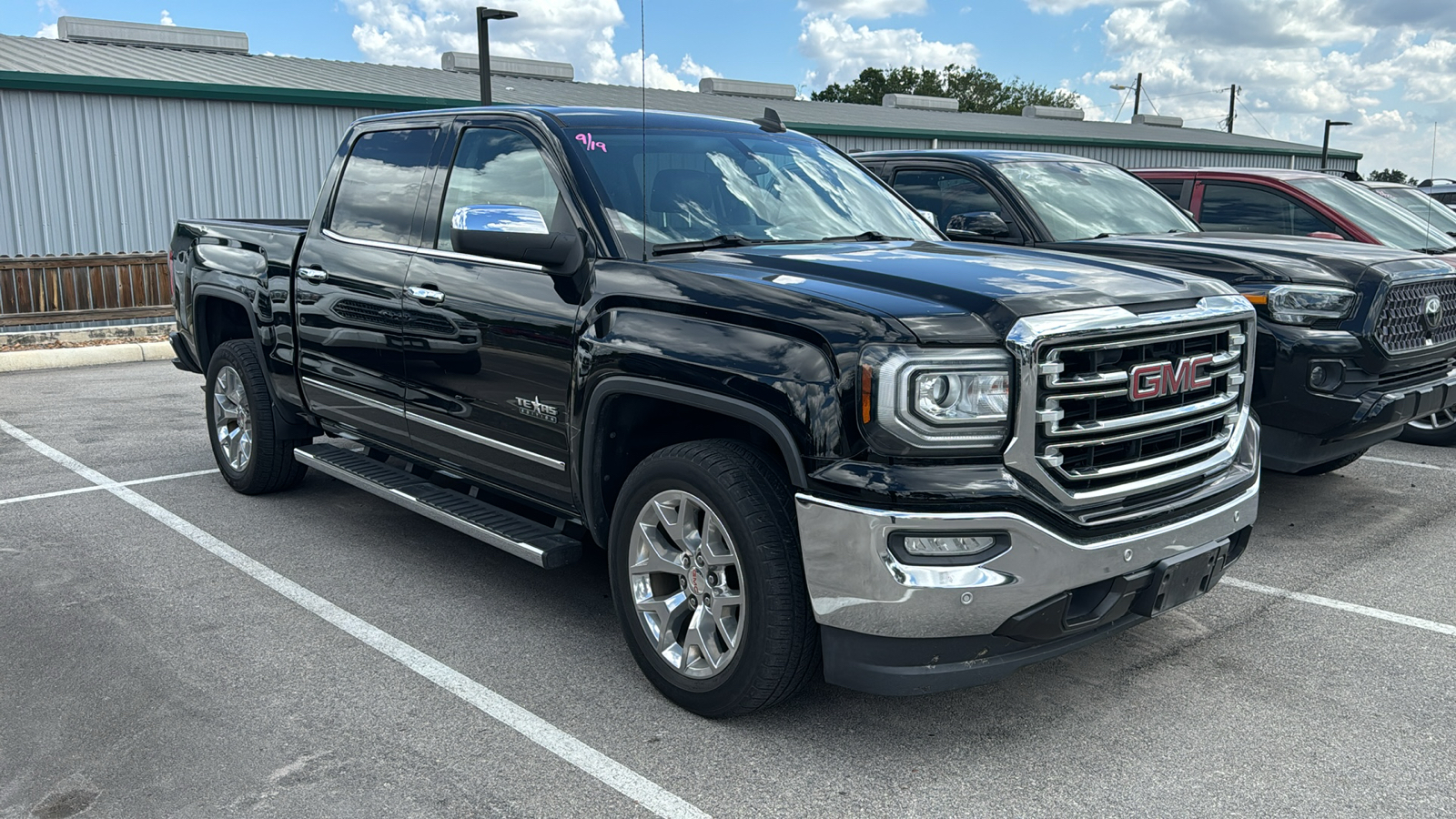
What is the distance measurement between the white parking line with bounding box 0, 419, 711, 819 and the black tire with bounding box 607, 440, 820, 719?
0.40 meters

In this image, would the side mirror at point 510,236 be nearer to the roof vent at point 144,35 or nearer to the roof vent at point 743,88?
the roof vent at point 144,35

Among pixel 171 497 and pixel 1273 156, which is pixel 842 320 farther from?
pixel 1273 156

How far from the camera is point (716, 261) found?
151 inches

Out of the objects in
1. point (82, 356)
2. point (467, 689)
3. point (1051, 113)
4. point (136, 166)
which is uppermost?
point (1051, 113)

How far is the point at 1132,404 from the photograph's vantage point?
132 inches

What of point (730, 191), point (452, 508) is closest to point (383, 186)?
point (452, 508)

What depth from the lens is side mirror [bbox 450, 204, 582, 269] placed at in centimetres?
387

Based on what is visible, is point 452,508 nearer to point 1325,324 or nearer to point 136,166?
point 1325,324

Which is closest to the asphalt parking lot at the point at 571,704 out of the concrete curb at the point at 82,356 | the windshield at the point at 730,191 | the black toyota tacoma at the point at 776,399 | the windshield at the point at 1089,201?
the black toyota tacoma at the point at 776,399

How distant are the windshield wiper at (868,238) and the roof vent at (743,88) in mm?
28582

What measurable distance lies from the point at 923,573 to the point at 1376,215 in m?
7.47

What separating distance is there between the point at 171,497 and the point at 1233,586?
569 cm

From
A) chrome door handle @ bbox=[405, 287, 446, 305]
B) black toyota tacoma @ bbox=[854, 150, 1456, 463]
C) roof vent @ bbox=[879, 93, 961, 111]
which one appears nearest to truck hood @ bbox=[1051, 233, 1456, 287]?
black toyota tacoma @ bbox=[854, 150, 1456, 463]

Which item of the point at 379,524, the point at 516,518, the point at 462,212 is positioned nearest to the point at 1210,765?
the point at 516,518
